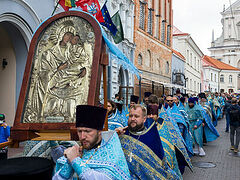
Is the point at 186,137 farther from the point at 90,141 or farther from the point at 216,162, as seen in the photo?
the point at 90,141

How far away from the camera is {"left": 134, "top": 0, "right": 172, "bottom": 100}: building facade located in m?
22.9

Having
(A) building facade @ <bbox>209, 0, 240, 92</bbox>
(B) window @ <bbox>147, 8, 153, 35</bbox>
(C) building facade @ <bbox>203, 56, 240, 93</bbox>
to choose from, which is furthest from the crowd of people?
(A) building facade @ <bbox>209, 0, 240, 92</bbox>

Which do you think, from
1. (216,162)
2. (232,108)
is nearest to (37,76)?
(216,162)

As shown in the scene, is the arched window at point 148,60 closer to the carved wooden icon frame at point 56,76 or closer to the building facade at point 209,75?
the carved wooden icon frame at point 56,76

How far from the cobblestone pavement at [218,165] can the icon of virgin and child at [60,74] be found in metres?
4.90

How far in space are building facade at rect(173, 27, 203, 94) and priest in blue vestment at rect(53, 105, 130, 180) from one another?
36029 mm

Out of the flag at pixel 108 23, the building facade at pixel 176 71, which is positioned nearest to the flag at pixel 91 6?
the flag at pixel 108 23

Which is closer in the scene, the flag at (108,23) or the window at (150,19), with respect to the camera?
the flag at (108,23)

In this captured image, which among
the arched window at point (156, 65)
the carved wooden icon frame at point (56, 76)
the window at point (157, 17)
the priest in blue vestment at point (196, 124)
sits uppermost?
the window at point (157, 17)

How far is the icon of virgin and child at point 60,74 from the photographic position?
3623 millimetres

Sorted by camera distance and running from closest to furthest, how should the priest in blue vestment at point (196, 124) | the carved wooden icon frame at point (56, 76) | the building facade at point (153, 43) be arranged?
the carved wooden icon frame at point (56, 76), the priest in blue vestment at point (196, 124), the building facade at point (153, 43)

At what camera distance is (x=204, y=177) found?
759cm

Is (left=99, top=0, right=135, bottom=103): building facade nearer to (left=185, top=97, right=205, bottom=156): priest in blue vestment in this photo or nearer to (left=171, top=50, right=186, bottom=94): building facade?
(left=185, top=97, right=205, bottom=156): priest in blue vestment

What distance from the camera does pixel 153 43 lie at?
89.6 ft
